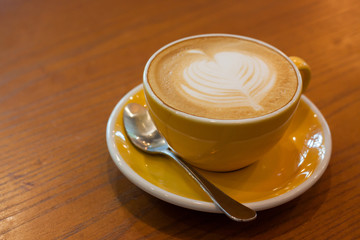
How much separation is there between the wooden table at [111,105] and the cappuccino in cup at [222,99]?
11 cm

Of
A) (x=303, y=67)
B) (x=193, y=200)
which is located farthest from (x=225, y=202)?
(x=303, y=67)

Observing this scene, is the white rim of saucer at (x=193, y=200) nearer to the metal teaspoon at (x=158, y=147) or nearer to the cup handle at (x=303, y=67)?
the metal teaspoon at (x=158, y=147)

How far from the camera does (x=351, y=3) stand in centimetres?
119

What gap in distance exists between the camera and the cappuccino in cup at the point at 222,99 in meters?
0.52

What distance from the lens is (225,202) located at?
52 cm

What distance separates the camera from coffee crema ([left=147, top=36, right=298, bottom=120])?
1.80 feet

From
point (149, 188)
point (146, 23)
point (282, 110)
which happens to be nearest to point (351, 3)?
point (146, 23)

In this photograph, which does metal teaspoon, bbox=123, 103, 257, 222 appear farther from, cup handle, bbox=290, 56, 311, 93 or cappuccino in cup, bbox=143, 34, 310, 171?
cup handle, bbox=290, 56, 311, 93

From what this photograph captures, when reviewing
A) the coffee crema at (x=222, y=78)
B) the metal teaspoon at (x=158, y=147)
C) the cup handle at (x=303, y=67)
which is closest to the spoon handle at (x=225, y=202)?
the metal teaspoon at (x=158, y=147)

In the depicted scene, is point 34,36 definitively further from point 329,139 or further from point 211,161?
point 329,139

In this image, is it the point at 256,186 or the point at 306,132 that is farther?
the point at 306,132

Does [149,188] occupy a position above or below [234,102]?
below

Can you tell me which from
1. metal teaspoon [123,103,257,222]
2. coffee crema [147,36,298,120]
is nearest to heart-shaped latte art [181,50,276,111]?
coffee crema [147,36,298,120]

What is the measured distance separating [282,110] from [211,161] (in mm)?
144
